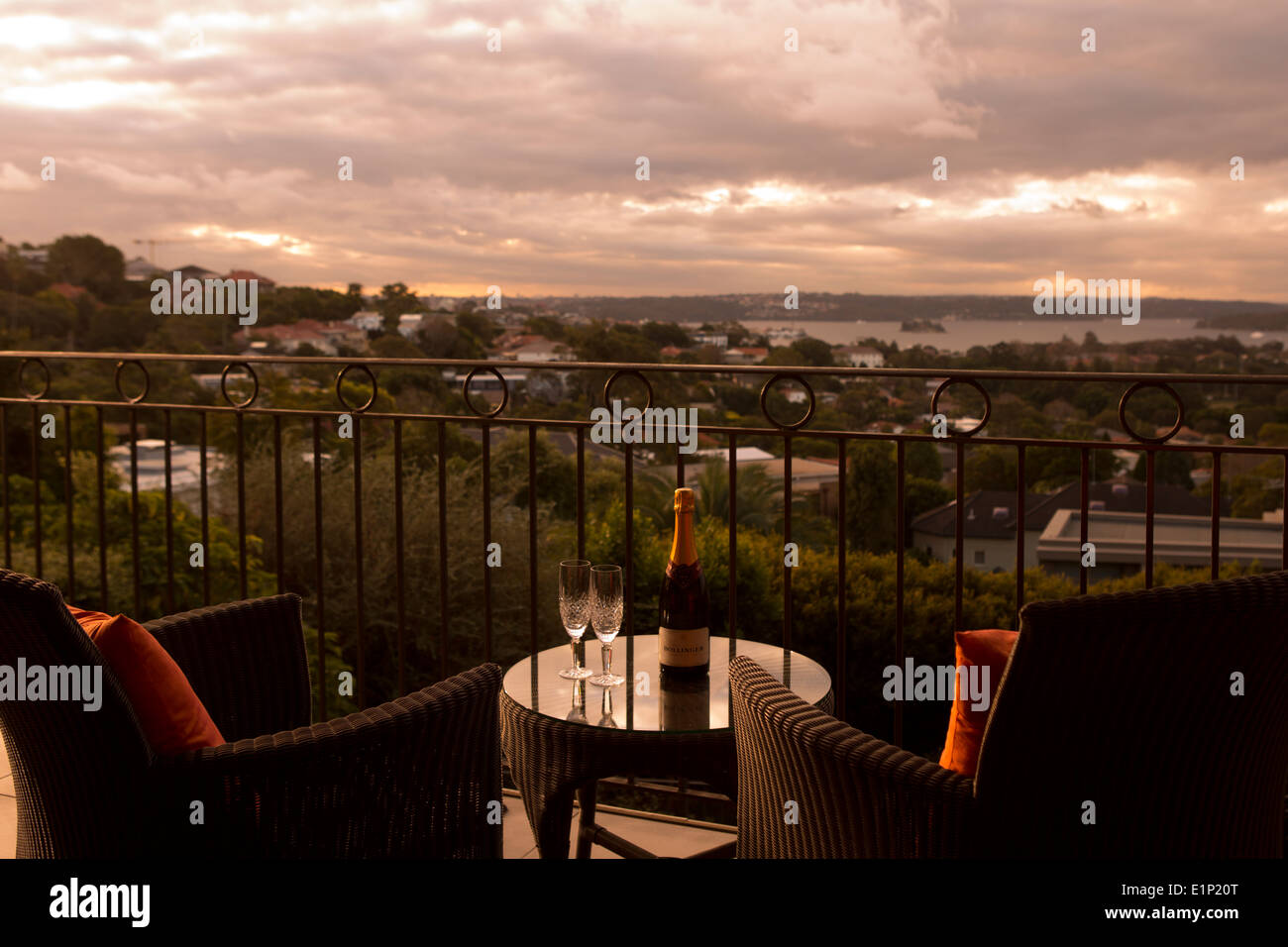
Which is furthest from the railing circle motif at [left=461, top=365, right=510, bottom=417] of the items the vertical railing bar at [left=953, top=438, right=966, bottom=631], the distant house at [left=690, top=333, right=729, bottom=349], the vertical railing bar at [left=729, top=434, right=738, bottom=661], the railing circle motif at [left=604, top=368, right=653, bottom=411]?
the distant house at [left=690, top=333, right=729, bottom=349]

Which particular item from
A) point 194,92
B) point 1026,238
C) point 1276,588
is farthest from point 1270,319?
point 194,92

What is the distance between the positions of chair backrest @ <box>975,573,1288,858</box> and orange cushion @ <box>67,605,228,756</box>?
1.10 metres

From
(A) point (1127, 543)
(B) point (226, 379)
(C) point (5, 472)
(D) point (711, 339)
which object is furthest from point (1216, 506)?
(A) point (1127, 543)

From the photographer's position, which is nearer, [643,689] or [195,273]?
[643,689]

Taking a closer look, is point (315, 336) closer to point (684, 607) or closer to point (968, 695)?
point (684, 607)

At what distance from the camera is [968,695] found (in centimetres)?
136

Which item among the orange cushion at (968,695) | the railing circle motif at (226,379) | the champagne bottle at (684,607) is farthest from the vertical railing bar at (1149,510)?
the railing circle motif at (226,379)

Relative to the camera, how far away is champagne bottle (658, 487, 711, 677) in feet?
6.01

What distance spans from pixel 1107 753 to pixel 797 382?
47.7 inches

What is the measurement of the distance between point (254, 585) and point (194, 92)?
11.4 m

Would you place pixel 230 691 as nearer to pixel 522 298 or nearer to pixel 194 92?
pixel 522 298

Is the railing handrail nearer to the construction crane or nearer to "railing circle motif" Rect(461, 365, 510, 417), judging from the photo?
"railing circle motif" Rect(461, 365, 510, 417)

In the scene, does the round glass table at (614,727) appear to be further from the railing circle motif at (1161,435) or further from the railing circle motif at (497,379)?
the railing circle motif at (1161,435)
